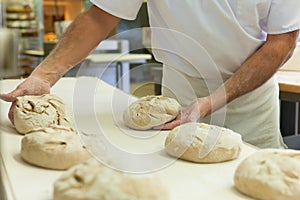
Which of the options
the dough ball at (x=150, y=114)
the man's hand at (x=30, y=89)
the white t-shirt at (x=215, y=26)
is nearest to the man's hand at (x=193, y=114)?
the dough ball at (x=150, y=114)

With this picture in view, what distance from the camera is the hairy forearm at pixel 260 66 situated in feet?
3.15

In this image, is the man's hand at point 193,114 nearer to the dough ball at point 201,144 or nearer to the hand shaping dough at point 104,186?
the dough ball at point 201,144

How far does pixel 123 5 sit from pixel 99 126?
15.3 inches

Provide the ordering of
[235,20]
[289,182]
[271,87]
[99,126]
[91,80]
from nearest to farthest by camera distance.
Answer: [289,182] → [99,126] → [235,20] → [271,87] → [91,80]

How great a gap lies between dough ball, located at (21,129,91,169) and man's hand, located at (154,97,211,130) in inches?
10.5

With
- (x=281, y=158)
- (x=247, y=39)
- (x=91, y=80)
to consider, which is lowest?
(x=91, y=80)

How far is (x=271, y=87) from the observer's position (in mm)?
1121

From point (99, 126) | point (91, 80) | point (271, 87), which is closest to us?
point (99, 126)

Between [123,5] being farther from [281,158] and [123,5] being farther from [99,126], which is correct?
[281,158]

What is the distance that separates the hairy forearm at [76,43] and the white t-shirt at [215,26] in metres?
0.05

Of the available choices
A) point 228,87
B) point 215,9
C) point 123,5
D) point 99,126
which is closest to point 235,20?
point 215,9

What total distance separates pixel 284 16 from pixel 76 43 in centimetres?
57

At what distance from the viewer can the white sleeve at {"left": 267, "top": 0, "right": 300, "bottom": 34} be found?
97 cm

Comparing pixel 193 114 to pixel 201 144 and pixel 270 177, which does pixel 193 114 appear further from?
pixel 270 177
